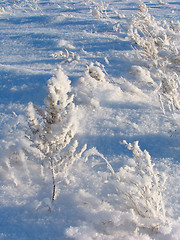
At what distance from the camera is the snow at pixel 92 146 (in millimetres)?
1166

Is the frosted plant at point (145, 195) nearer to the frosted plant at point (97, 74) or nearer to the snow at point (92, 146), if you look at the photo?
the snow at point (92, 146)

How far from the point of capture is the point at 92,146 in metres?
1.82

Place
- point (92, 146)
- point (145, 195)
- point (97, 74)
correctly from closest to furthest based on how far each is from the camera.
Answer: point (145, 195), point (92, 146), point (97, 74)

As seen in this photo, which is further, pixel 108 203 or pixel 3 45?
pixel 3 45

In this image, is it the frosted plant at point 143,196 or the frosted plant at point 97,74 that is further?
the frosted plant at point 97,74

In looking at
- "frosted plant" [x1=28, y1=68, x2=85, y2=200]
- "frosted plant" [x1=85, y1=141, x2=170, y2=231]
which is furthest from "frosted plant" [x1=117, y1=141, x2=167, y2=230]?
"frosted plant" [x1=28, y1=68, x2=85, y2=200]

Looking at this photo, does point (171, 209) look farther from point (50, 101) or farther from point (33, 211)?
point (50, 101)

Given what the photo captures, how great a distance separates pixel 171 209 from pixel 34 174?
0.86 meters

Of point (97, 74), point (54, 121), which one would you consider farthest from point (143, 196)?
point (97, 74)

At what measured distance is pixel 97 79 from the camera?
8.84 ft

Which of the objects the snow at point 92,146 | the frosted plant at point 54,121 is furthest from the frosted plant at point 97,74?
the frosted plant at point 54,121

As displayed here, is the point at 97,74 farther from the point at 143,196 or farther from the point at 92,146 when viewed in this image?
the point at 143,196

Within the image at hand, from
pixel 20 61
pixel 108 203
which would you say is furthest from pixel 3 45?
pixel 108 203

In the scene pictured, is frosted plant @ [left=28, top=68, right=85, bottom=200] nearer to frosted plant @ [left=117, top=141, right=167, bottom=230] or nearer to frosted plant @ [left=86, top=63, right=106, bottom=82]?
frosted plant @ [left=117, top=141, right=167, bottom=230]
